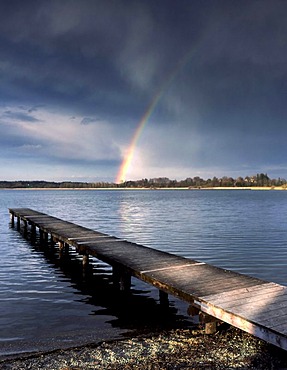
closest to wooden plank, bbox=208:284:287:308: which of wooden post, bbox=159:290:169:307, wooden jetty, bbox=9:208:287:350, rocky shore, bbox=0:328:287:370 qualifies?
wooden jetty, bbox=9:208:287:350

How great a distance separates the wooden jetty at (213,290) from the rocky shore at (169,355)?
531mm

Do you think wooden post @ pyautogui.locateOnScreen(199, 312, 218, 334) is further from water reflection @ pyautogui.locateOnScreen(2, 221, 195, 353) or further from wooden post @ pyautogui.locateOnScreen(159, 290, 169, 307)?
wooden post @ pyautogui.locateOnScreen(159, 290, 169, 307)

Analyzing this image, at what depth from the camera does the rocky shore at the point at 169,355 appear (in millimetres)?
6188

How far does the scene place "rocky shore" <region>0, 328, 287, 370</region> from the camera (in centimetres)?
619

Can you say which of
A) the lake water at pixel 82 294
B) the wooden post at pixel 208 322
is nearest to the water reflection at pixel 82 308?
the lake water at pixel 82 294

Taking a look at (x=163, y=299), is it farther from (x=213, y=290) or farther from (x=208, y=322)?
(x=208, y=322)

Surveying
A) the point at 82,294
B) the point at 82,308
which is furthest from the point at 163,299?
the point at 82,294

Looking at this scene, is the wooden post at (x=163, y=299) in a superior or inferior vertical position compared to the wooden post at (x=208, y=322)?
inferior

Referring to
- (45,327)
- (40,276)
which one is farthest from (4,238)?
(45,327)

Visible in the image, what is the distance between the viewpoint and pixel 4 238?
2602 centimetres

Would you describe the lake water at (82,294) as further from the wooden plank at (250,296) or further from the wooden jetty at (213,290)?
the wooden plank at (250,296)

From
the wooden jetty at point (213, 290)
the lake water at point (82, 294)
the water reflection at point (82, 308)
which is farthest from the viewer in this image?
the water reflection at point (82, 308)

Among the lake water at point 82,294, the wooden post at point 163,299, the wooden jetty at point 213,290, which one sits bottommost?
the lake water at point 82,294

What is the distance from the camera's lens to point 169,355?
260 inches
